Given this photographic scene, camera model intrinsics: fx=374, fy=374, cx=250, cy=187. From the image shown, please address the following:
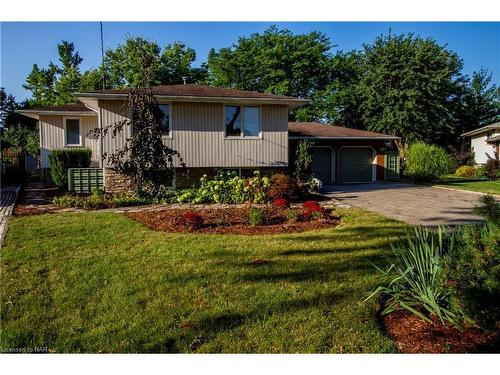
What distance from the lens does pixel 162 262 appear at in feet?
17.7

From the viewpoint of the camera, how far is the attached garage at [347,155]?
67.0 feet

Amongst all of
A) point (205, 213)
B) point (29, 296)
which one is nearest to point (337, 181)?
point (205, 213)

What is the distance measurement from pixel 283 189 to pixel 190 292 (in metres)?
7.38

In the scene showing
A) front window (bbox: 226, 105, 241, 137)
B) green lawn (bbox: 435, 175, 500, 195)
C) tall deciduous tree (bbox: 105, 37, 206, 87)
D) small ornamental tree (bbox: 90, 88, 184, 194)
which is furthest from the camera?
tall deciduous tree (bbox: 105, 37, 206, 87)

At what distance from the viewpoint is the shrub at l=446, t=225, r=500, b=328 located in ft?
9.63

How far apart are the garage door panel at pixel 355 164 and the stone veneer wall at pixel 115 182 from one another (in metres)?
11.8

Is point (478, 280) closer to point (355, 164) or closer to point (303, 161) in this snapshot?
point (303, 161)

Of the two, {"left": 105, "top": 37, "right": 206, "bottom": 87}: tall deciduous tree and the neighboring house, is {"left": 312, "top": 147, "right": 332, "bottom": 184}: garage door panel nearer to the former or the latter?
the neighboring house

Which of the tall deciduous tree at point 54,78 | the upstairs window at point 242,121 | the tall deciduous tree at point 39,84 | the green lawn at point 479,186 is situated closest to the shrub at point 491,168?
the green lawn at point 479,186

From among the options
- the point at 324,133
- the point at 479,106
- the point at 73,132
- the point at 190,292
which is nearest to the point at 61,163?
the point at 73,132

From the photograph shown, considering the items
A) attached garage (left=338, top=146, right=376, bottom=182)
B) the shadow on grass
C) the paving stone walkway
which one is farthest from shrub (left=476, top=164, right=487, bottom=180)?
the paving stone walkway

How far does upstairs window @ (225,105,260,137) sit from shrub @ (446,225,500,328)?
39.8ft

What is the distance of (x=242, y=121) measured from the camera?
48.7 ft

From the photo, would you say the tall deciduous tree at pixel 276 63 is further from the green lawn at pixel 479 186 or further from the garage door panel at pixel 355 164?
the green lawn at pixel 479 186
